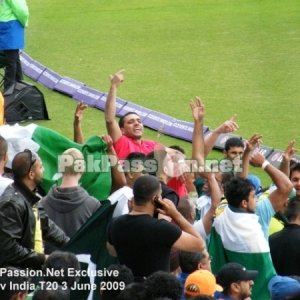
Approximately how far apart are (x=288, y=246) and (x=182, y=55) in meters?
10.4

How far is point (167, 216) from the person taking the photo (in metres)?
7.51

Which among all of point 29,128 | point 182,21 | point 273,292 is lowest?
point 273,292

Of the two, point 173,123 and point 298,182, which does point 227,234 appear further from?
point 173,123

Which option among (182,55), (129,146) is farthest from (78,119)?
(182,55)

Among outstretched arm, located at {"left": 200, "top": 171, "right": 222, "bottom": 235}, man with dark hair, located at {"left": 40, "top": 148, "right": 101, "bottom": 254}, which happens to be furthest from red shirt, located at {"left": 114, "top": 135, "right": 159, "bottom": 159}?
man with dark hair, located at {"left": 40, "top": 148, "right": 101, "bottom": 254}

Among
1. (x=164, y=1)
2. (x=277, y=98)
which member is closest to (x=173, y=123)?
(x=277, y=98)

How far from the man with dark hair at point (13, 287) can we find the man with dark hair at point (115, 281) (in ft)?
1.92

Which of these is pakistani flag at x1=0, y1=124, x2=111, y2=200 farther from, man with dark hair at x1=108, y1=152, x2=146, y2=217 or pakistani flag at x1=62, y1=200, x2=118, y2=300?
pakistani flag at x1=62, y1=200, x2=118, y2=300

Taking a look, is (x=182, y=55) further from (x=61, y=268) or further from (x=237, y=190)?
(x=61, y=268)

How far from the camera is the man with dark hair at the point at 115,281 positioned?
6551mm

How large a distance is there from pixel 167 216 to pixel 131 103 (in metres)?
7.44

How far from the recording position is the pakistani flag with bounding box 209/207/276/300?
25.2 feet

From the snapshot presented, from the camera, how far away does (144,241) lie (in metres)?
7.08

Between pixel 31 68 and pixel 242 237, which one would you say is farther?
pixel 31 68
